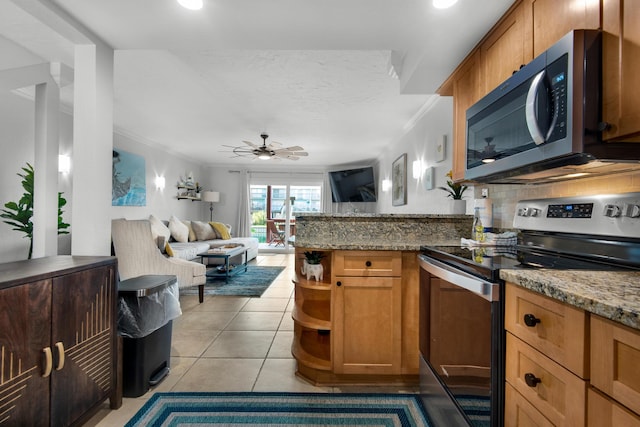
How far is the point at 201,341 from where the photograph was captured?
8.59 feet

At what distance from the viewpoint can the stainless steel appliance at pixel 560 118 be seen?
1043 mm

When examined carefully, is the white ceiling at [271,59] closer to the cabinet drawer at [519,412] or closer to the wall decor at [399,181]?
the wall decor at [399,181]

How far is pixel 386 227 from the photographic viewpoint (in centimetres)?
227

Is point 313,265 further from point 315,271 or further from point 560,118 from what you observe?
point 560,118

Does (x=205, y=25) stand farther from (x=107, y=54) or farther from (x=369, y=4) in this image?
(x=369, y=4)

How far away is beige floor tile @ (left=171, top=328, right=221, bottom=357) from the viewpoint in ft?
7.93

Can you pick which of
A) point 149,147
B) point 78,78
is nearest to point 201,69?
point 78,78

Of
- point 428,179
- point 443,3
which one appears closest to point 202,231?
point 428,179

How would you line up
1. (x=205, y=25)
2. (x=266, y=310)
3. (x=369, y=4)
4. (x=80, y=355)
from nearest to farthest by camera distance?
(x=80, y=355)
(x=369, y=4)
(x=205, y=25)
(x=266, y=310)

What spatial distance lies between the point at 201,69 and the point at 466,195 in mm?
2644

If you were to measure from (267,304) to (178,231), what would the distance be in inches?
122

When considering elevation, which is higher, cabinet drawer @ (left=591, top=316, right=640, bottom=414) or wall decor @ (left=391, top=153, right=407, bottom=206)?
wall decor @ (left=391, top=153, right=407, bottom=206)

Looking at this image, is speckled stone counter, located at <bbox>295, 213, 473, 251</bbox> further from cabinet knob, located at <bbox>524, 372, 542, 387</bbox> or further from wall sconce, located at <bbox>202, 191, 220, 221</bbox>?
wall sconce, located at <bbox>202, 191, 220, 221</bbox>

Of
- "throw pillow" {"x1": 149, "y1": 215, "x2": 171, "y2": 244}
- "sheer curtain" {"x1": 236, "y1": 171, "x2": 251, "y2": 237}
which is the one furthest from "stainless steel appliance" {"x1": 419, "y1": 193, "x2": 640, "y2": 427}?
"sheer curtain" {"x1": 236, "y1": 171, "x2": 251, "y2": 237}
